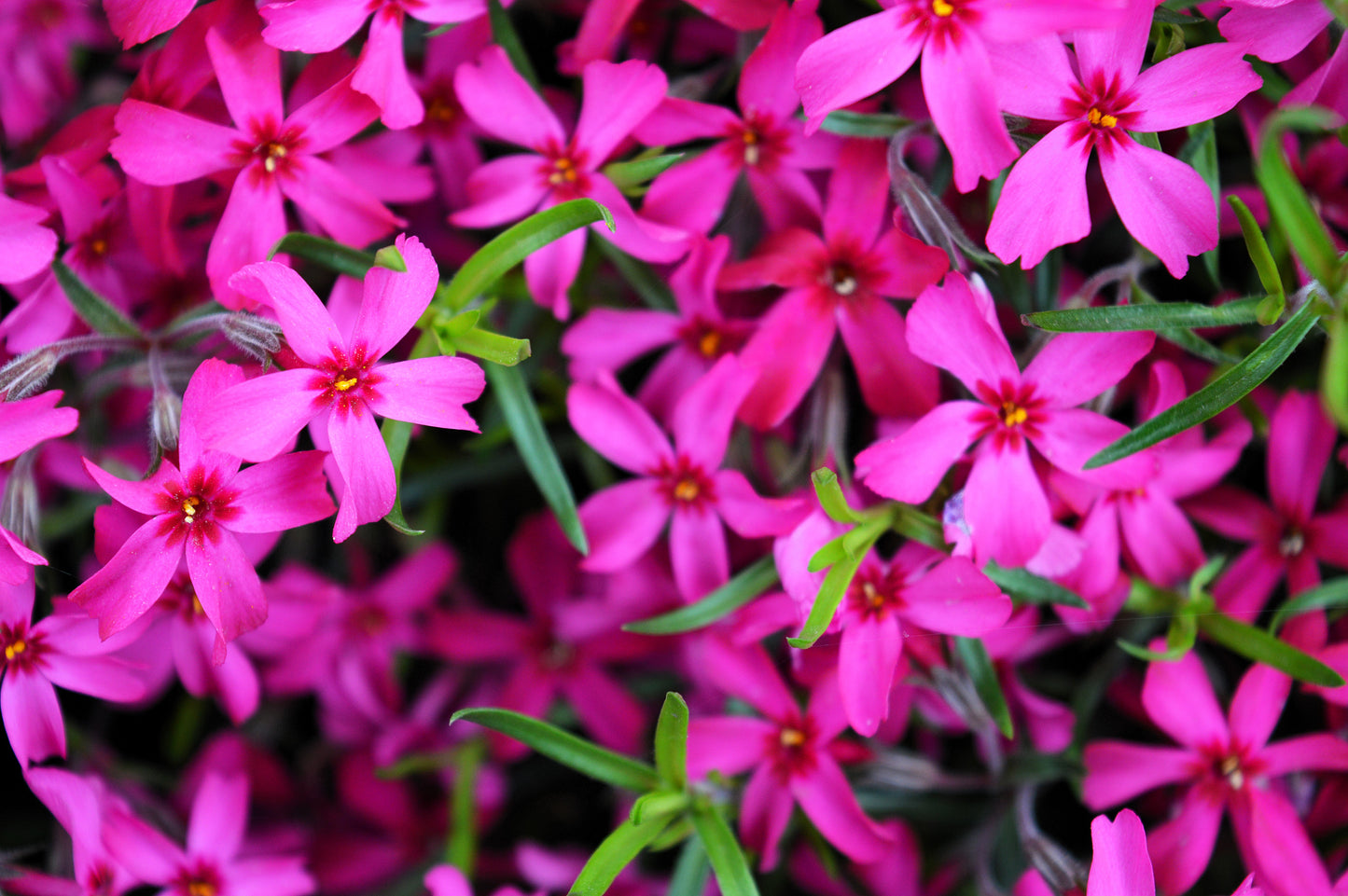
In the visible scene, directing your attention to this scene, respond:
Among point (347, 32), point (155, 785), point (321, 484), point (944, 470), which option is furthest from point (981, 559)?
point (155, 785)

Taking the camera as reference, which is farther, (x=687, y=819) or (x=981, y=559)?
(x=687, y=819)

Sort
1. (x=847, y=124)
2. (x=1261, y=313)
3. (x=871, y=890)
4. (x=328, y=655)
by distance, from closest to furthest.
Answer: (x=1261, y=313) < (x=847, y=124) < (x=871, y=890) < (x=328, y=655)

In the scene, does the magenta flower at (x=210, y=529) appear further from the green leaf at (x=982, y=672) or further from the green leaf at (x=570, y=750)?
the green leaf at (x=982, y=672)

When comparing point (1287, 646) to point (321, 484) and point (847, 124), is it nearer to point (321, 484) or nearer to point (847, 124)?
point (847, 124)

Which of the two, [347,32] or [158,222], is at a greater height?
[347,32]

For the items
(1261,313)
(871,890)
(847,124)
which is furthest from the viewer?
(871,890)

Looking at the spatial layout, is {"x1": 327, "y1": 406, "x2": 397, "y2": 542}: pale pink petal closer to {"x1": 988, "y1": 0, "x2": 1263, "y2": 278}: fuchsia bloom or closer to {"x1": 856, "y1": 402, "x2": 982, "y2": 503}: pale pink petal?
{"x1": 856, "y1": 402, "x2": 982, "y2": 503}: pale pink petal

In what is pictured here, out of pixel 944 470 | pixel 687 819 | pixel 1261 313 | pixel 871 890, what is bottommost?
pixel 871 890

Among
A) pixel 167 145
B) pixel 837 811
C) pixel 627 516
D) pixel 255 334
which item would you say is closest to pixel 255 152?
pixel 167 145

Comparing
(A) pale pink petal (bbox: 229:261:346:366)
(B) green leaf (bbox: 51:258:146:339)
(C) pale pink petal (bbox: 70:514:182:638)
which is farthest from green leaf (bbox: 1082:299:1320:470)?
(B) green leaf (bbox: 51:258:146:339)
